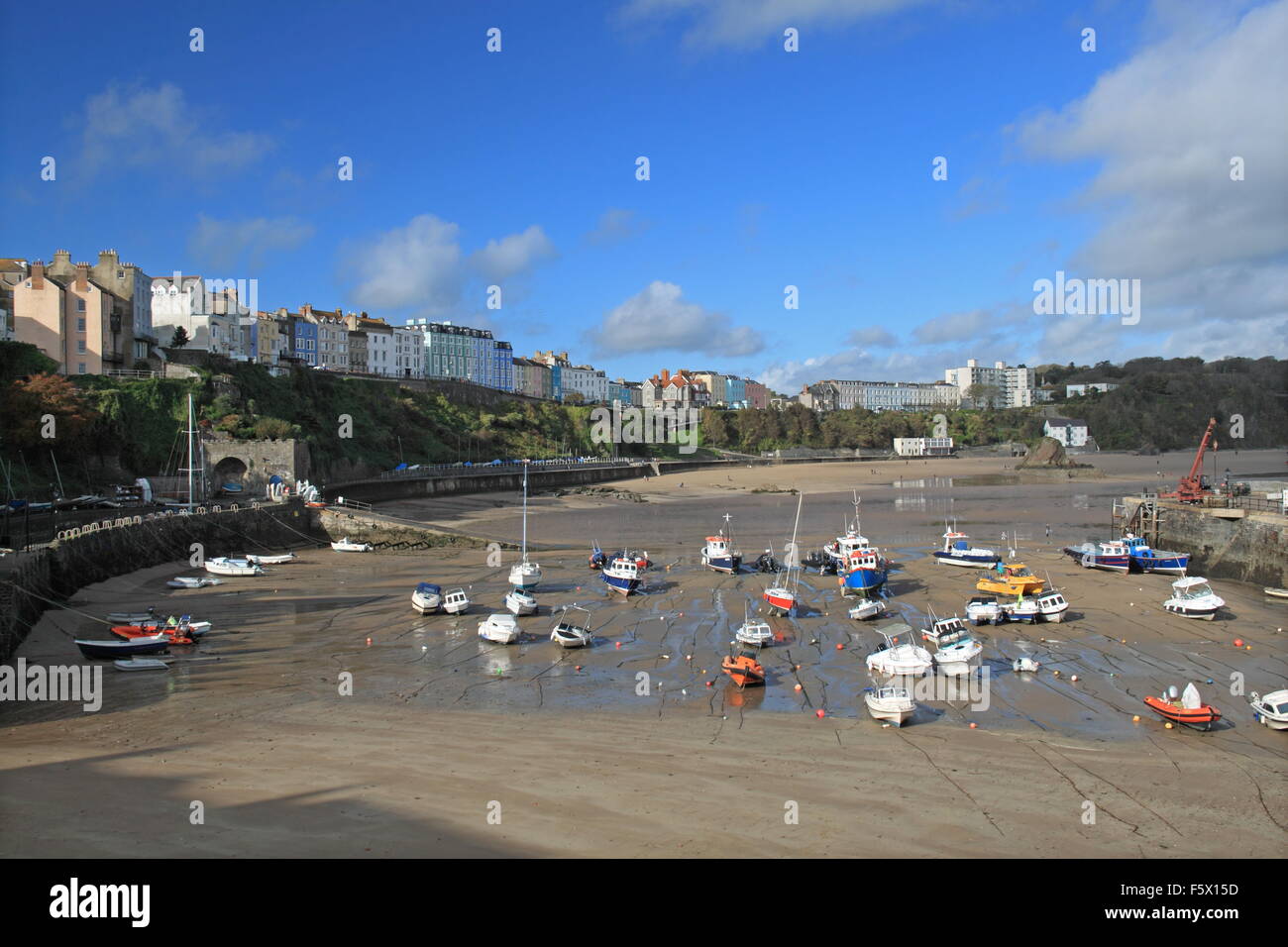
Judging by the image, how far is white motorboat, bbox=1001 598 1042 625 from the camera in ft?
72.1

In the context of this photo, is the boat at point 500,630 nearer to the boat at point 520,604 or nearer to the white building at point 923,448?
the boat at point 520,604

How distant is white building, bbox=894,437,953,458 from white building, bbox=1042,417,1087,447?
1812 centimetres

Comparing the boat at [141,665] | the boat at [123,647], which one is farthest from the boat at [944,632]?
the boat at [123,647]

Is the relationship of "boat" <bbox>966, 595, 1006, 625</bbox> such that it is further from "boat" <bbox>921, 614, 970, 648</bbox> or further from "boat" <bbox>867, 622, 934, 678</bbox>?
"boat" <bbox>867, 622, 934, 678</bbox>

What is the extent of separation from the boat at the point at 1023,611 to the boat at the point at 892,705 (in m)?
8.87

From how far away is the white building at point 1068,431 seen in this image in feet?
471

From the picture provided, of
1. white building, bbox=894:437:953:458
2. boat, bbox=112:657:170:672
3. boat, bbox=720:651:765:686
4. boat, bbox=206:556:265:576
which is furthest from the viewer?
white building, bbox=894:437:953:458

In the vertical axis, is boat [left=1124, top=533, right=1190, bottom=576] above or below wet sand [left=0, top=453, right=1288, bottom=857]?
above

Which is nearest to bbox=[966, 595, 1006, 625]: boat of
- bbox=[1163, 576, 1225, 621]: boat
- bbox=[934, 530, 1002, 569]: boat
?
bbox=[1163, 576, 1225, 621]: boat

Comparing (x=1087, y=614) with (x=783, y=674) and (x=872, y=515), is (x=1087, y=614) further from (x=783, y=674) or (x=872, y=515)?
(x=872, y=515)

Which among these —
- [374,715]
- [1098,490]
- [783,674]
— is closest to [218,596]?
[374,715]

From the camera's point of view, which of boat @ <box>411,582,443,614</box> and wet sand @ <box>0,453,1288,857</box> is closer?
wet sand @ <box>0,453,1288,857</box>

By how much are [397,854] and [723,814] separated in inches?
157

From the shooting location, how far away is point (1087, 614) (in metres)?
23.0
